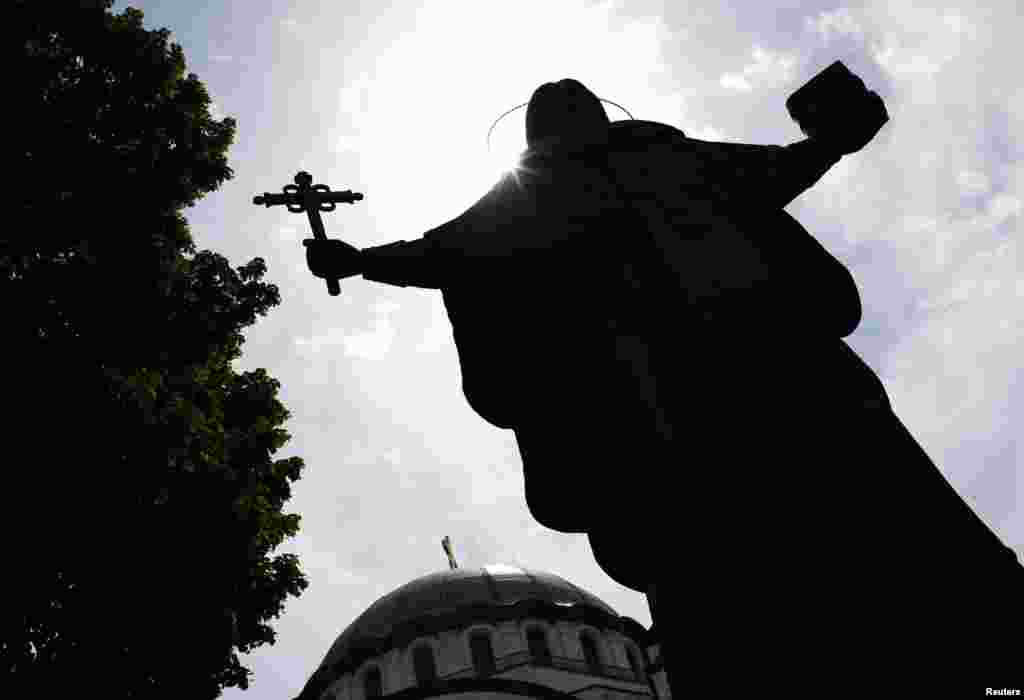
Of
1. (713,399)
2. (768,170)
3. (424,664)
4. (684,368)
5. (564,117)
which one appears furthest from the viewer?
(424,664)

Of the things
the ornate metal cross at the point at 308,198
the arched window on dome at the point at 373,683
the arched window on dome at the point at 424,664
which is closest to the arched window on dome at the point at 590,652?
the arched window on dome at the point at 424,664

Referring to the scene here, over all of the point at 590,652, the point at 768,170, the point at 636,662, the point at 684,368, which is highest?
the point at 590,652

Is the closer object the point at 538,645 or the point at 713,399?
the point at 713,399

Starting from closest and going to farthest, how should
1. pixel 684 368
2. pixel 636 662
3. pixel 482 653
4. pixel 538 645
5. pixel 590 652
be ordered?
pixel 684 368
pixel 482 653
pixel 538 645
pixel 590 652
pixel 636 662

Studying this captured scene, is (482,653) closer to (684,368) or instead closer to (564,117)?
(564,117)

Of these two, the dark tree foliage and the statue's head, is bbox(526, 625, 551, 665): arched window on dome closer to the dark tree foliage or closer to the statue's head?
the dark tree foliage

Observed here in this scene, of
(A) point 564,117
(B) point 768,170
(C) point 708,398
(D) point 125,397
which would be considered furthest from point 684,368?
(D) point 125,397

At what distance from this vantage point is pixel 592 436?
288 centimetres

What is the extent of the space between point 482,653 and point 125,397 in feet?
73.3

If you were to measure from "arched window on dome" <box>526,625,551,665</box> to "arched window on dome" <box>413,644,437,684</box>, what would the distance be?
3202 millimetres

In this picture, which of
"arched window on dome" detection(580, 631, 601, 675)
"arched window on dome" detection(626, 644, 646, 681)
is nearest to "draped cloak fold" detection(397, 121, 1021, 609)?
"arched window on dome" detection(580, 631, 601, 675)

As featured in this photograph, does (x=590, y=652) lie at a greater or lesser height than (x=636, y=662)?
greater

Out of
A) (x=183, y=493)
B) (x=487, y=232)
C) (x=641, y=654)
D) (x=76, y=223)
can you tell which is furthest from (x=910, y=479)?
(x=641, y=654)

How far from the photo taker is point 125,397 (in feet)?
24.8
